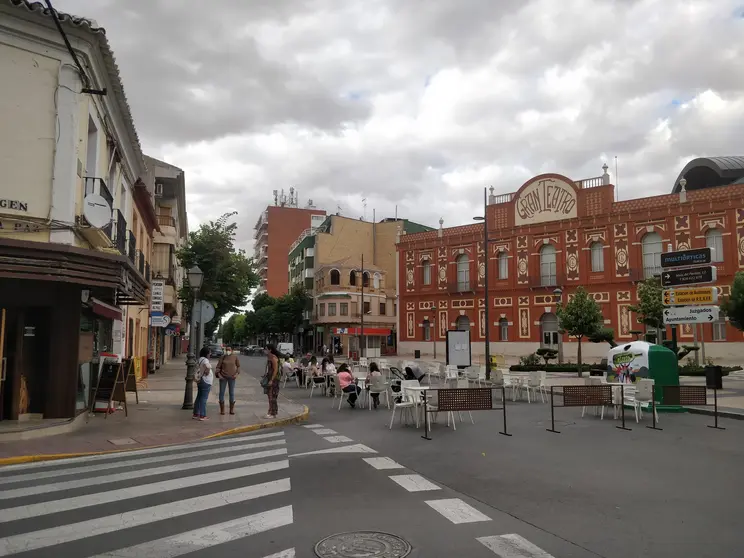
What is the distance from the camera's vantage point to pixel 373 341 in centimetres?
6888

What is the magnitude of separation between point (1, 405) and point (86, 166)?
18.0 feet

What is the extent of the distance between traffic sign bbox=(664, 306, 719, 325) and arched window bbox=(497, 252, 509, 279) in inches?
1322

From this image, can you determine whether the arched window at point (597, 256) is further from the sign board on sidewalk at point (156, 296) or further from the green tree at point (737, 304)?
the sign board on sidewalk at point (156, 296)

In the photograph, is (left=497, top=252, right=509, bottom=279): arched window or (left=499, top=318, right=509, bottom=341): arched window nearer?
(left=499, top=318, right=509, bottom=341): arched window

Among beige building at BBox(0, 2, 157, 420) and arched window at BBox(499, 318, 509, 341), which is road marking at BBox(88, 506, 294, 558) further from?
arched window at BBox(499, 318, 509, 341)

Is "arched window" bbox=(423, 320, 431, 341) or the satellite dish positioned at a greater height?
the satellite dish

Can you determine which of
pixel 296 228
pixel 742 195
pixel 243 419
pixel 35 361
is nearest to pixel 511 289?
pixel 742 195

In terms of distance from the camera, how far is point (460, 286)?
179 ft

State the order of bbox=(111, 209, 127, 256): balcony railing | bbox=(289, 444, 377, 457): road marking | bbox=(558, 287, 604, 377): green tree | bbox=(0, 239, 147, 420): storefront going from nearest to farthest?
1. bbox=(289, 444, 377, 457): road marking
2. bbox=(0, 239, 147, 420): storefront
3. bbox=(111, 209, 127, 256): balcony railing
4. bbox=(558, 287, 604, 377): green tree

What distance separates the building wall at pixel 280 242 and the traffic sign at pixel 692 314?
85628mm

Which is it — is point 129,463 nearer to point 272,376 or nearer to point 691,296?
point 272,376

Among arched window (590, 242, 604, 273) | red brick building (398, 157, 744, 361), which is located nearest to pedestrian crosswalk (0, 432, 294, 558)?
red brick building (398, 157, 744, 361)

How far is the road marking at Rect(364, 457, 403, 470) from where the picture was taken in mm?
8625

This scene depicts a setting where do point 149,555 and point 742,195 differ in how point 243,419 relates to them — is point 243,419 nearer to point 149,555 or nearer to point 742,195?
point 149,555
